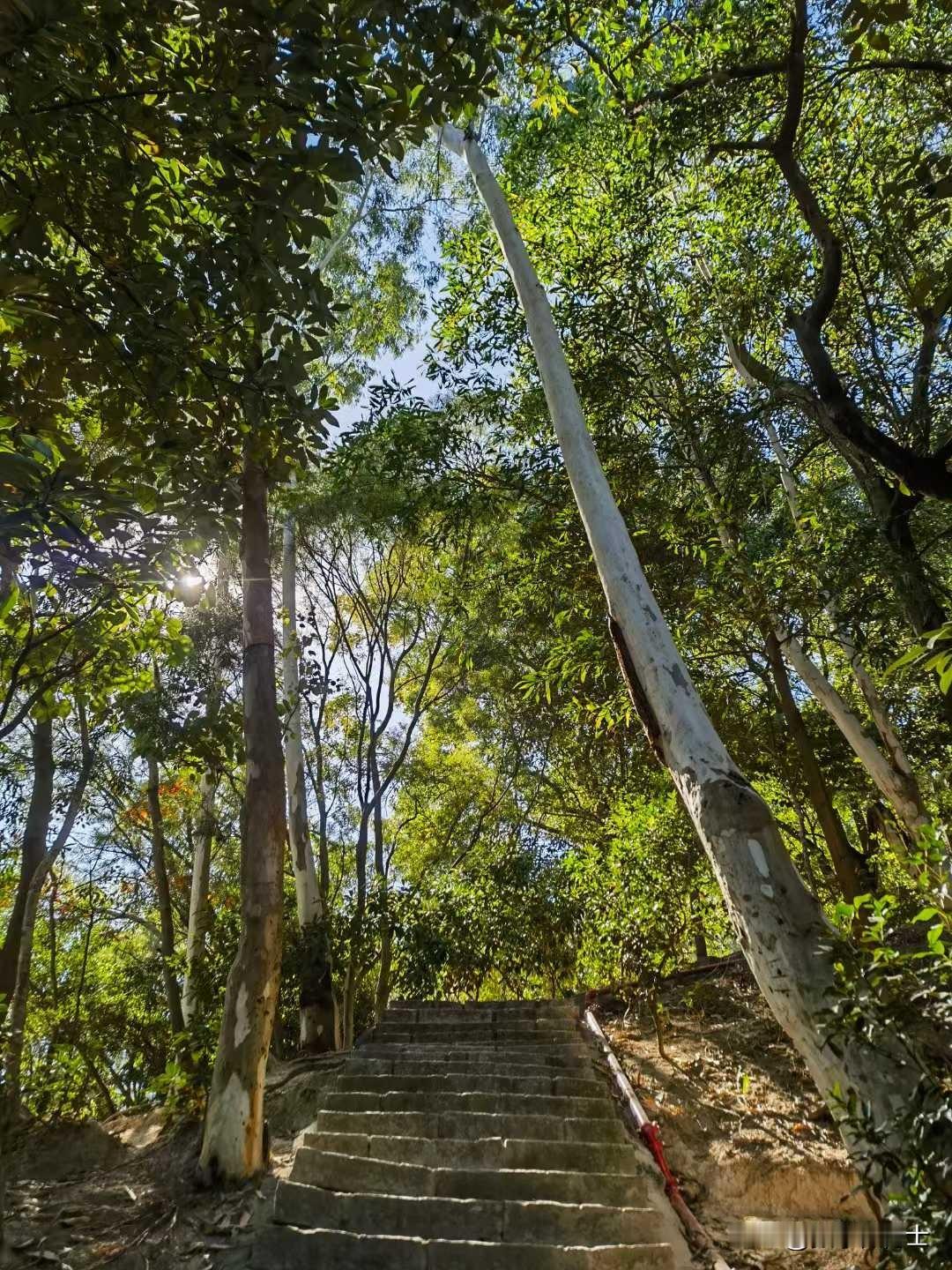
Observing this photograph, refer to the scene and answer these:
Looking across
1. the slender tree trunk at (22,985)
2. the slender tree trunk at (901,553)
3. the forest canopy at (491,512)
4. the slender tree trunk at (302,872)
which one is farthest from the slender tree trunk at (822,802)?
the slender tree trunk at (22,985)

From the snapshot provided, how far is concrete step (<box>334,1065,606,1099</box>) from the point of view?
17.1 feet

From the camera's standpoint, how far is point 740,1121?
5.18 m

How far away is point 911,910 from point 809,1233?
6.52m

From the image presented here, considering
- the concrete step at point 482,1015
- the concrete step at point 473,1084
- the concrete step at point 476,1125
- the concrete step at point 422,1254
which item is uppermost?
the concrete step at point 482,1015

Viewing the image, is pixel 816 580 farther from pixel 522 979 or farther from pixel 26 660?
pixel 522 979

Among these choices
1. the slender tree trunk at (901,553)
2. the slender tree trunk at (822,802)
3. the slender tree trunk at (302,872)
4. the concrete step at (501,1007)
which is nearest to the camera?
the slender tree trunk at (901,553)

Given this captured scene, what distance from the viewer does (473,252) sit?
7457mm

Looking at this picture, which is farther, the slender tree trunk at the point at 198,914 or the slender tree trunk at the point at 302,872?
the slender tree trunk at the point at 198,914

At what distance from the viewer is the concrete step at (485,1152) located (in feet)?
13.6

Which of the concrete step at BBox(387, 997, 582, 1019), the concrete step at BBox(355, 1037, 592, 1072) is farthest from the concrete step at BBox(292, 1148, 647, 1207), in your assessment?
the concrete step at BBox(387, 997, 582, 1019)

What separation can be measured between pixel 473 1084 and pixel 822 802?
12.3 feet

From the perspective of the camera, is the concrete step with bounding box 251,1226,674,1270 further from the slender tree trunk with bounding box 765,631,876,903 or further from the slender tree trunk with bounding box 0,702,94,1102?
the slender tree trunk with bounding box 765,631,876,903

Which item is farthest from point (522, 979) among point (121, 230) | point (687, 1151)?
point (121, 230)

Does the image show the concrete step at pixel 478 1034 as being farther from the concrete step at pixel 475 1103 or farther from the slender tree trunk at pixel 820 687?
the slender tree trunk at pixel 820 687
